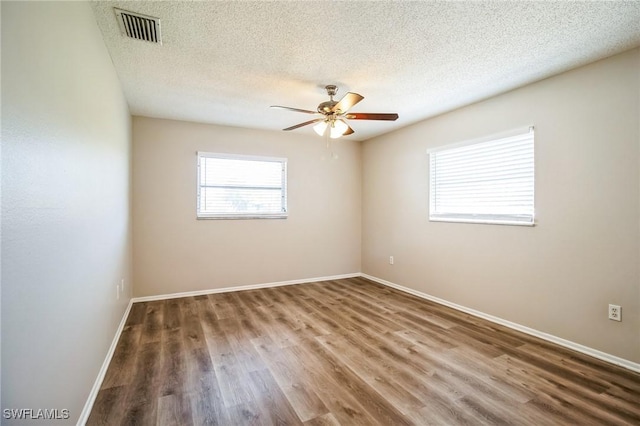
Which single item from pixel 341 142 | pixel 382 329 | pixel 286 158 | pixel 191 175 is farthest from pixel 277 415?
pixel 341 142

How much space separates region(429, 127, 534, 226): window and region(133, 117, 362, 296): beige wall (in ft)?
5.92

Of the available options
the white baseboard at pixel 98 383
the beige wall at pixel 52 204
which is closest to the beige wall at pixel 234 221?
the white baseboard at pixel 98 383

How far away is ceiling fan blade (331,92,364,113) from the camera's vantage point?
8.36 ft

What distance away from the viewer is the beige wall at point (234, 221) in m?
4.10

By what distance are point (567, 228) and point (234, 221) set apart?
3.96 m

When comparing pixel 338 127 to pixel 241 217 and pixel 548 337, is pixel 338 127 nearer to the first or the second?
pixel 241 217

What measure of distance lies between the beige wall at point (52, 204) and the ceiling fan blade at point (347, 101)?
1.81 metres

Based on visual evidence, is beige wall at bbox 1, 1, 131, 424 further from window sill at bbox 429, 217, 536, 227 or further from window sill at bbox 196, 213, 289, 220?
window sill at bbox 429, 217, 536, 227

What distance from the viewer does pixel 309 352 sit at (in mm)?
Answer: 2598

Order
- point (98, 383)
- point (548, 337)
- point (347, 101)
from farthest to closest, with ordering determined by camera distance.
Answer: point (548, 337) → point (347, 101) → point (98, 383)

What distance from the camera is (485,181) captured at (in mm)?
3434

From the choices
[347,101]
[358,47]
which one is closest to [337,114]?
[347,101]

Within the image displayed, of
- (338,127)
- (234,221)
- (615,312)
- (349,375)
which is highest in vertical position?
(338,127)

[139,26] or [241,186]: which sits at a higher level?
[139,26]
